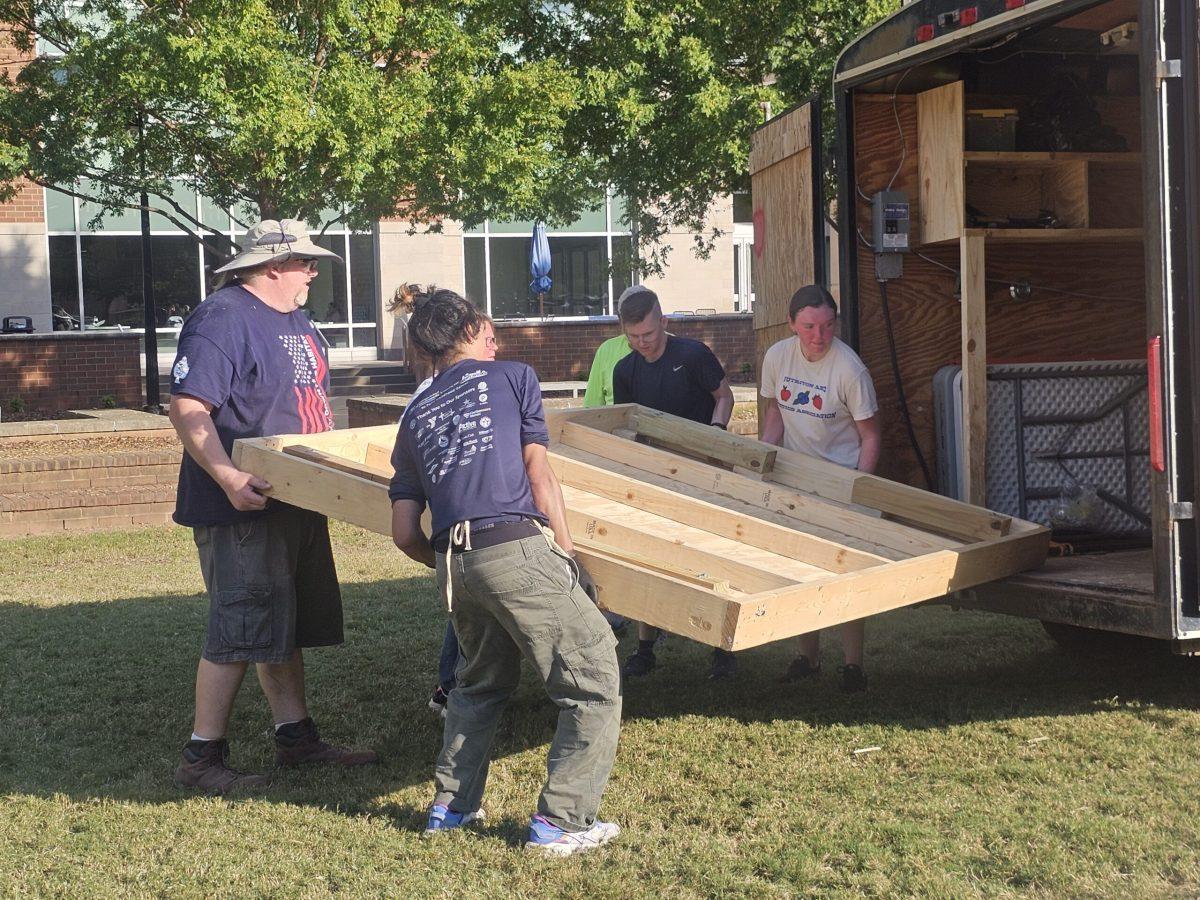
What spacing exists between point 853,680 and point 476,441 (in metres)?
2.61

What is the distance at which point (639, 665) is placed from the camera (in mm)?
6711

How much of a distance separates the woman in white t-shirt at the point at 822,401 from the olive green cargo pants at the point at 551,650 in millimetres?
2045

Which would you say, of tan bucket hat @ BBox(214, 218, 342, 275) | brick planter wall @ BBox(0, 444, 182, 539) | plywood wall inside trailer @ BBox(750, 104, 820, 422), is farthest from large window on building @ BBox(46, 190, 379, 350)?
tan bucket hat @ BBox(214, 218, 342, 275)

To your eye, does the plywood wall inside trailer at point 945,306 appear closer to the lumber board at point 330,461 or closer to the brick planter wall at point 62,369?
the lumber board at point 330,461

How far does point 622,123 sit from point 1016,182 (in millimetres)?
9423

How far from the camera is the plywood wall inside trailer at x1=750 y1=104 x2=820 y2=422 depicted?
6.92m

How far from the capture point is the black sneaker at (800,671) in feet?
21.0

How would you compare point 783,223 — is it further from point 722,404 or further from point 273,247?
point 273,247

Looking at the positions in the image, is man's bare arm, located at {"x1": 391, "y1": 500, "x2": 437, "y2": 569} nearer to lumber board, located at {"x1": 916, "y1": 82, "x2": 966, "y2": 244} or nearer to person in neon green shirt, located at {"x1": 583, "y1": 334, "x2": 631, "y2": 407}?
person in neon green shirt, located at {"x1": 583, "y1": 334, "x2": 631, "y2": 407}

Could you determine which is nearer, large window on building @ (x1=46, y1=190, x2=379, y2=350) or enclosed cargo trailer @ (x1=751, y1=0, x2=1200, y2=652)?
enclosed cargo trailer @ (x1=751, y1=0, x2=1200, y2=652)

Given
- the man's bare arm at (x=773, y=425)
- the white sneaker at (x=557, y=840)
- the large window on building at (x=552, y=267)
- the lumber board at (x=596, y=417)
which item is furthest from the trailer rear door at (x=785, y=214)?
the large window on building at (x=552, y=267)

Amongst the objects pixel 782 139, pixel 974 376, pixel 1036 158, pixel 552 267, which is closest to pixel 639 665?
pixel 974 376

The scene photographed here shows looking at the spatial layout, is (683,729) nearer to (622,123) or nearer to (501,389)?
(501,389)

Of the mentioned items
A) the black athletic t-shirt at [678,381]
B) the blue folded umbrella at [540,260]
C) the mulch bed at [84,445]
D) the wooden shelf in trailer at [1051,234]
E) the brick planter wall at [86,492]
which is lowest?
the brick planter wall at [86,492]
